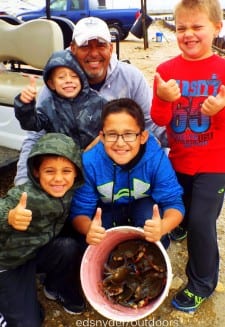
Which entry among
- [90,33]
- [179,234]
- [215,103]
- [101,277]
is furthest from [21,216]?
[179,234]

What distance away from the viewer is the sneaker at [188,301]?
235 cm

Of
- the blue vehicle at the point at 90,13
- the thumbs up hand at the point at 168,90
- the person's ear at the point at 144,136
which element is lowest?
the blue vehicle at the point at 90,13

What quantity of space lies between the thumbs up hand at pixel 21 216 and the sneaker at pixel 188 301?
1068 millimetres

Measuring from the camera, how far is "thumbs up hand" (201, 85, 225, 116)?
194 centimetres

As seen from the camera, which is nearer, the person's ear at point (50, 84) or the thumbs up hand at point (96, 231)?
the thumbs up hand at point (96, 231)

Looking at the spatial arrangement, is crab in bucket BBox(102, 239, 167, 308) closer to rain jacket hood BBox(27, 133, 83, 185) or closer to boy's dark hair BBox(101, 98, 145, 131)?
rain jacket hood BBox(27, 133, 83, 185)

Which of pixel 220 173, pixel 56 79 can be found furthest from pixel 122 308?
pixel 56 79

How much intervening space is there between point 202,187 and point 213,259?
1.42 ft

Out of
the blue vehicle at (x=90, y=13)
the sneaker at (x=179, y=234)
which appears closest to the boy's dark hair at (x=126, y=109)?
the sneaker at (x=179, y=234)

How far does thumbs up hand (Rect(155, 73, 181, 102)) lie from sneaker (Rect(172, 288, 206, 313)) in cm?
113

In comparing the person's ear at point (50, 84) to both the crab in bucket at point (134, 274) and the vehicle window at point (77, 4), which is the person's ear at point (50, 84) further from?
the vehicle window at point (77, 4)

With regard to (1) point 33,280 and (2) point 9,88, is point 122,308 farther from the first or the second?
(2) point 9,88

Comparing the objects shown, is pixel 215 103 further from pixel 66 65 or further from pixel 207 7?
pixel 66 65

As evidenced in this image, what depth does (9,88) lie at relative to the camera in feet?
12.8
